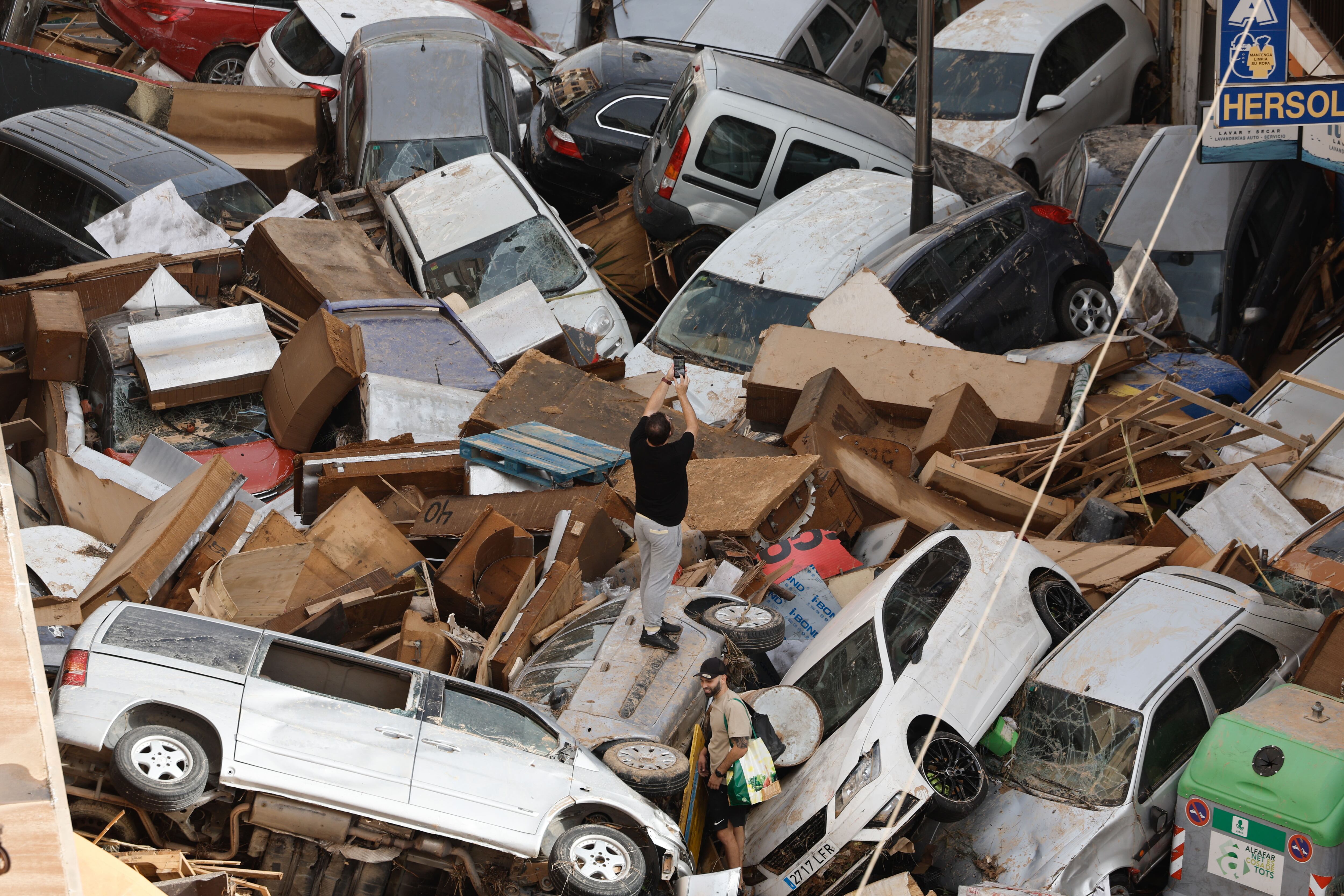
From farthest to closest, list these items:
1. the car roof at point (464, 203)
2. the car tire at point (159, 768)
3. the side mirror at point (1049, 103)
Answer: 1. the side mirror at point (1049, 103)
2. the car roof at point (464, 203)
3. the car tire at point (159, 768)

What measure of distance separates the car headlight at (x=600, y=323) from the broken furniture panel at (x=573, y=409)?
1.45m

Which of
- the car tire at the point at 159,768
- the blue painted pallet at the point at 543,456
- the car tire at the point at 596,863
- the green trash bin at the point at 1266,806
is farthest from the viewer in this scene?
the blue painted pallet at the point at 543,456

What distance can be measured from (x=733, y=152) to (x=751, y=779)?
7.26 m

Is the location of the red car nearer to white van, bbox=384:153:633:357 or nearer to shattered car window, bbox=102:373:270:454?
white van, bbox=384:153:633:357

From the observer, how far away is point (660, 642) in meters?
6.09

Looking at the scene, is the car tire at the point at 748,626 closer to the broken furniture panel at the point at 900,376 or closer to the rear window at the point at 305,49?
the broken furniture panel at the point at 900,376

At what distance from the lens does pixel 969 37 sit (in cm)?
1330

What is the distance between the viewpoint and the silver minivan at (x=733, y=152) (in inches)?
439

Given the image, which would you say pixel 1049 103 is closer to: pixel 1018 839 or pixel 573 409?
pixel 573 409

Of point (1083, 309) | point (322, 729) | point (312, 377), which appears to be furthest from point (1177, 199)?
point (322, 729)

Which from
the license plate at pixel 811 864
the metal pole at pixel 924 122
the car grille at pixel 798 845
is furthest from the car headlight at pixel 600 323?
the license plate at pixel 811 864

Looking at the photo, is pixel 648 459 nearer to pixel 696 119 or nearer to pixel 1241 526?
pixel 1241 526

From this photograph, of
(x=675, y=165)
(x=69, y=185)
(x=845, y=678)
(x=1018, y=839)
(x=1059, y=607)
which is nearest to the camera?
(x=1018, y=839)

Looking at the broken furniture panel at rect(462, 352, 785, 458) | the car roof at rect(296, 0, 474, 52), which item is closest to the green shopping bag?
the broken furniture panel at rect(462, 352, 785, 458)
